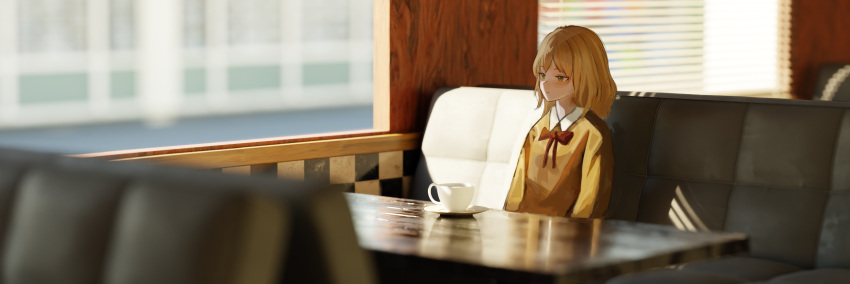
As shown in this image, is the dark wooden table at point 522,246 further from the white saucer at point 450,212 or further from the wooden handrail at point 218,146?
the wooden handrail at point 218,146

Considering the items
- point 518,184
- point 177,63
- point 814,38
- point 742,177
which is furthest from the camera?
point 177,63

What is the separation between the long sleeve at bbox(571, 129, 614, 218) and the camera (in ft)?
7.69

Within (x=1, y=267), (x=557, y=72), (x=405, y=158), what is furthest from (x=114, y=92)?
(x=1, y=267)

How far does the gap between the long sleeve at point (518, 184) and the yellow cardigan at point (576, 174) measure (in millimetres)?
20

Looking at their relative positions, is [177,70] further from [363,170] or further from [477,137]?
[477,137]

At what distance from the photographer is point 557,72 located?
7.86 ft

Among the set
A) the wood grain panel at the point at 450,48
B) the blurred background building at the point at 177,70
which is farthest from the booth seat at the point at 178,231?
the blurred background building at the point at 177,70

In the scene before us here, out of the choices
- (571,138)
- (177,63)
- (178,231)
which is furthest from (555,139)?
(177,63)

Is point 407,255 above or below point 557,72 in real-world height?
below

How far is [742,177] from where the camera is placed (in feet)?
8.48

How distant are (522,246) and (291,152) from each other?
144 cm

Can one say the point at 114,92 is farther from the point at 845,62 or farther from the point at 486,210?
the point at 486,210

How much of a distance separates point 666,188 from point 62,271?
1792 mm

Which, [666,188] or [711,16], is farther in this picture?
[711,16]
